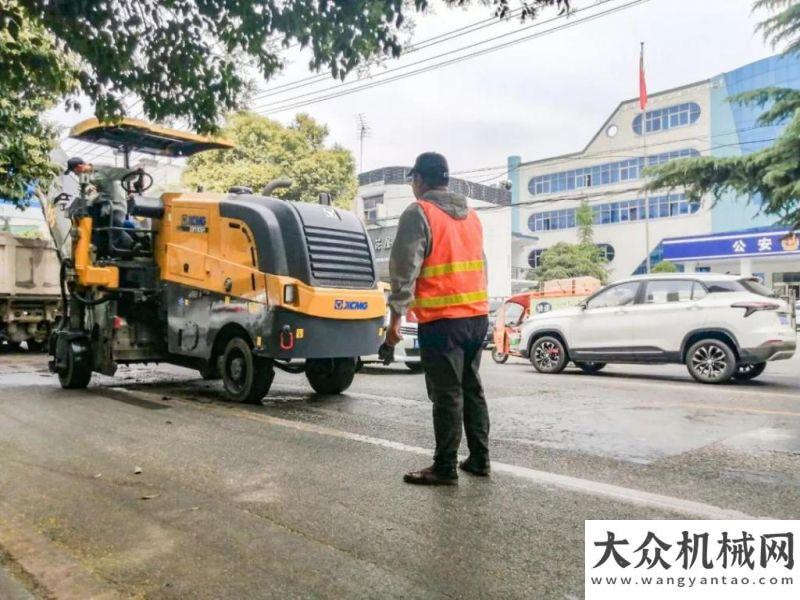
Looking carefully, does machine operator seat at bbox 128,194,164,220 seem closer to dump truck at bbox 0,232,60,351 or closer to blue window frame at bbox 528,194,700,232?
dump truck at bbox 0,232,60,351

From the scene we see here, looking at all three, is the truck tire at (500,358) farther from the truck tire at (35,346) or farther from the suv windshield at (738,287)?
the truck tire at (35,346)

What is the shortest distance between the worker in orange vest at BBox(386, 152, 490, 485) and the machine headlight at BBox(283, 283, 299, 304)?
113 inches

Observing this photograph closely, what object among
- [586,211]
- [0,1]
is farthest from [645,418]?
[586,211]

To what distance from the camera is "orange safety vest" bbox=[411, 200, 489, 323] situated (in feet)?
14.4

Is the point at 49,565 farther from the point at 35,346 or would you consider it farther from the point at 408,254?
the point at 35,346

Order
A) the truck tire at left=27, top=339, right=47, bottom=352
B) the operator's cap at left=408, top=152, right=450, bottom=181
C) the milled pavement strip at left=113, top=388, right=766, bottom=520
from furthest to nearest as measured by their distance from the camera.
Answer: the truck tire at left=27, top=339, right=47, bottom=352, the operator's cap at left=408, top=152, right=450, bottom=181, the milled pavement strip at left=113, top=388, right=766, bottom=520

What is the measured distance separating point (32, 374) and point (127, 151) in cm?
432

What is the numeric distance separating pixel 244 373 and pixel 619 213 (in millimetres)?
41651

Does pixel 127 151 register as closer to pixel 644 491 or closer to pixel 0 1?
pixel 0 1

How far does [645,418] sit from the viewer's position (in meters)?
6.89

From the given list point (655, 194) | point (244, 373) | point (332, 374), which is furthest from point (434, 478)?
point (655, 194)

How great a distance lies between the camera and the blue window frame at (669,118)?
4178 cm

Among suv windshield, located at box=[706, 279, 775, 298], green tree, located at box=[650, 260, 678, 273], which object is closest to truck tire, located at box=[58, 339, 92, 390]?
suv windshield, located at box=[706, 279, 775, 298]

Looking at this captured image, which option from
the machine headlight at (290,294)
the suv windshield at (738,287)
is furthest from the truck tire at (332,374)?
the suv windshield at (738,287)
